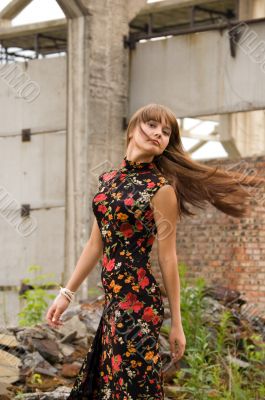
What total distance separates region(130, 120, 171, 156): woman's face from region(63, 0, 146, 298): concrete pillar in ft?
21.1

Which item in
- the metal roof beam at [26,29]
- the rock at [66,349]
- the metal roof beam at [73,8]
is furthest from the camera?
the metal roof beam at [26,29]

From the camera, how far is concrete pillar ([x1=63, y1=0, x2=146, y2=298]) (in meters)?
10.7

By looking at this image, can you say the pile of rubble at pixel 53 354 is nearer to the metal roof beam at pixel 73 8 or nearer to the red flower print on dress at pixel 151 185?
the red flower print on dress at pixel 151 185

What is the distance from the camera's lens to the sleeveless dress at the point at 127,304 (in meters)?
3.98

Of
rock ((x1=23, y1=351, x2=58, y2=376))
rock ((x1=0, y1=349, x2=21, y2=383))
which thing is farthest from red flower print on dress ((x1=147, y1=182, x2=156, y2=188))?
rock ((x1=23, y1=351, x2=58, y2=376))

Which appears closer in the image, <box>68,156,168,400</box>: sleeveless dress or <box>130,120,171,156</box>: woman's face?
<box>68,156,168,400</box>: sleeveless dress

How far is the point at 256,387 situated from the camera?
259 inches

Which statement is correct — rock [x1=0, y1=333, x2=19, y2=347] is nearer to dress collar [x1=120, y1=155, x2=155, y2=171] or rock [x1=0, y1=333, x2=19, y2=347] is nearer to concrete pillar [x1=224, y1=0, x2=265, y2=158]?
dress collar [x1=120, y1=155, x2=155, y2=171]

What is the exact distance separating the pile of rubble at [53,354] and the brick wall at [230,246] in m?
1.77

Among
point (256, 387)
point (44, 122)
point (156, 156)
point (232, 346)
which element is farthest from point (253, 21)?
point (156, 156)

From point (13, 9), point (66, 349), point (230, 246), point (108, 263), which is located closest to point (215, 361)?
point (66, 349)

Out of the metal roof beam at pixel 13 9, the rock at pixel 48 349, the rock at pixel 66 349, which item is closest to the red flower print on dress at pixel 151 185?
the rock at pixel 48 349

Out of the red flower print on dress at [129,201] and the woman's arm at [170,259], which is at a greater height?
the red flower print on dress at [129,201]

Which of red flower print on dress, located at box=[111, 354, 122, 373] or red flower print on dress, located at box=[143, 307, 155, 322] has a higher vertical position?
red flower print on dress, located at box=[143, 307, 155, 322]
